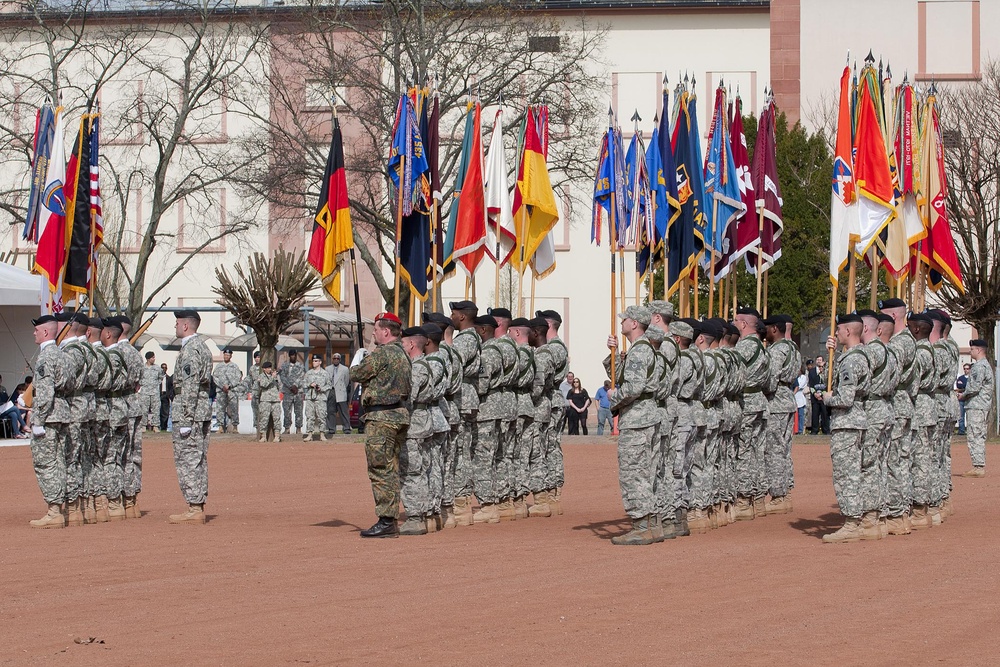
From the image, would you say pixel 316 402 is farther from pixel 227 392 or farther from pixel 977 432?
pixel 977 432

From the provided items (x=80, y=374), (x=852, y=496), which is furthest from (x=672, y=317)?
(x=80, y=374)

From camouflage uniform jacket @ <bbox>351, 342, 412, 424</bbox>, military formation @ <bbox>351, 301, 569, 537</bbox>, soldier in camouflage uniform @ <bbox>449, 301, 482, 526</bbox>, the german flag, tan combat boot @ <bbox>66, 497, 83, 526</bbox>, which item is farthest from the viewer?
the german flag

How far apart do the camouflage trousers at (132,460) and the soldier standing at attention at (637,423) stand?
508cm

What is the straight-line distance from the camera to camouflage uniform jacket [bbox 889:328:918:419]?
12.5m

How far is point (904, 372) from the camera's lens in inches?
498

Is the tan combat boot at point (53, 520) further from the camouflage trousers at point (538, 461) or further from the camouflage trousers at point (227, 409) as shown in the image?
the camouflage trousers at point (227, 409)

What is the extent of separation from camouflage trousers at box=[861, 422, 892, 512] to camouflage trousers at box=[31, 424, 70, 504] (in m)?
7.15

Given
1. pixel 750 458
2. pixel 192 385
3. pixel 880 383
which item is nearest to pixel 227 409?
pixel 192 385

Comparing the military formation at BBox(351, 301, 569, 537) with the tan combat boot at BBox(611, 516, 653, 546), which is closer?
the tan combat boot at BBox(611, 516, 653, 546)

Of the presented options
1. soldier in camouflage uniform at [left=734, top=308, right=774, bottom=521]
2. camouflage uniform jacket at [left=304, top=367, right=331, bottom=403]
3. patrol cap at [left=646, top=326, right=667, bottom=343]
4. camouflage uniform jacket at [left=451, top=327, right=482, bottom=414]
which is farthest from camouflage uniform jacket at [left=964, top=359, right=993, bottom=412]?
camouflage uniform jacket at [left=304, top=367, right=331, bottom=403]

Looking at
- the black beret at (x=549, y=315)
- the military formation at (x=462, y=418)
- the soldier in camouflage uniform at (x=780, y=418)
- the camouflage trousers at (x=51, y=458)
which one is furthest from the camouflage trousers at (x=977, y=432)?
the camouflage trousers at (x=51, y=458)

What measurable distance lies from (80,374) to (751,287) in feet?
87.9

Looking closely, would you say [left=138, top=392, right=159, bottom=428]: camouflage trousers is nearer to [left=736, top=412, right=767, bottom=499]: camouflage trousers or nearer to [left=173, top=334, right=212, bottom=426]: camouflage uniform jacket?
[left=173, top=334, right=212, bottom=426]: camouflage uniform jacket

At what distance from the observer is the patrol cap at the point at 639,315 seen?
1203cm
